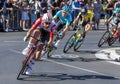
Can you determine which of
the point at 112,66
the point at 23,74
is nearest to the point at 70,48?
the point at 112,66

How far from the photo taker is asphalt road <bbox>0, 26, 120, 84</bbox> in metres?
11.7

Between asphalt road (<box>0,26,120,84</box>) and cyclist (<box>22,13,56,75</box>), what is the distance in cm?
68

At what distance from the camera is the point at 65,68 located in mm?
13688

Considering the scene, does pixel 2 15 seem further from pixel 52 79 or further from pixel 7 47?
pixel 52 79

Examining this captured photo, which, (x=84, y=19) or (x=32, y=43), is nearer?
(x=32, y=43)

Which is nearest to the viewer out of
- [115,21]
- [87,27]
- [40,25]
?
[40,25]

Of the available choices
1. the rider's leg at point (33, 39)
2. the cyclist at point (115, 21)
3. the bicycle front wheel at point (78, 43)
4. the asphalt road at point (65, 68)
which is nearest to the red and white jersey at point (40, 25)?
the rider's leg at point (33, 39)

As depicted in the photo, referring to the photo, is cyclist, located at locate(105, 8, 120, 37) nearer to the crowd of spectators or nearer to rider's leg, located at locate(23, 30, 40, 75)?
the crowd of spectators

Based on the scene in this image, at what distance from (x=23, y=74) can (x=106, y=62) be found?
370 cm

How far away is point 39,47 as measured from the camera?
39.6ft

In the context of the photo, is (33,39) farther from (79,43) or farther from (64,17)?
(79,43)

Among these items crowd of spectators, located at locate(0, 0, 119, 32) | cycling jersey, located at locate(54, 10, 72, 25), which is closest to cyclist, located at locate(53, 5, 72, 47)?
cycling jersey, located at locate(54, 10, 72, 25)

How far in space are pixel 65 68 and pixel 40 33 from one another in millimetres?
1784

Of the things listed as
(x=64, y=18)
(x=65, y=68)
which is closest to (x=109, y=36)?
(x=64, y=18)
